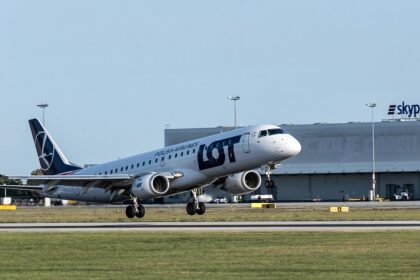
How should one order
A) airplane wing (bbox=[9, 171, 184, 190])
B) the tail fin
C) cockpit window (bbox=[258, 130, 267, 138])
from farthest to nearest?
1. the tail fin
2. airplane wing (bbox=[9, 171, 184, 190])
3. cockpit window (bbox=[258, 130, 267, 138])

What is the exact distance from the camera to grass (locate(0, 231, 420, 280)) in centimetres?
2470

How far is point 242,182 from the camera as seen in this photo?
62531 mm

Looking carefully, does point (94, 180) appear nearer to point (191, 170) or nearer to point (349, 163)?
point (191, 170)

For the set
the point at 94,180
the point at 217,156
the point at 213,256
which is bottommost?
the point at 213,256

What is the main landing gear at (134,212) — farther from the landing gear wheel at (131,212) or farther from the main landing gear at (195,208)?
the main landing gear at (195,208)

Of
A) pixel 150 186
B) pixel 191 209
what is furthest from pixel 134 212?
pixel 191 209

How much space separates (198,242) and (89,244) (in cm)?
362

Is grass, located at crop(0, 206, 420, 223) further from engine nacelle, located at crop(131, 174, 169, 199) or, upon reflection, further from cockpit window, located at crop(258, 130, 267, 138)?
cockpit window, located at crop(258, 130, 267, 138)

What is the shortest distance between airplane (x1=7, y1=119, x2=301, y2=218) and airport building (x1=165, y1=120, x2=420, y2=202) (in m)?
64.9

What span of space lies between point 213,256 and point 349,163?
105657 mm

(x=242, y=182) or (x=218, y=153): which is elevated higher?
(x=218, y=153)

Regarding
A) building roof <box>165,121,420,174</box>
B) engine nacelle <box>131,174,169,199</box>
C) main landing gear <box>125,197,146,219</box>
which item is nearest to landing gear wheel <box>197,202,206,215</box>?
engine nacelle <box>131,174,169,199</box>

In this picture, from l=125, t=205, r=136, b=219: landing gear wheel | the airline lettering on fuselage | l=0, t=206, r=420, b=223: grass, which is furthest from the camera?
l=125, t=205, r=136, b=219: landing gear wheel

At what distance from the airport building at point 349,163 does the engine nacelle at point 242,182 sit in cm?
6668
